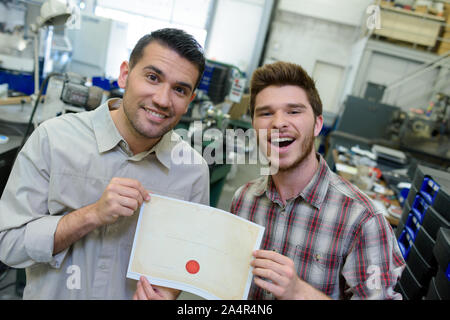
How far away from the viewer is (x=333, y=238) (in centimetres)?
90

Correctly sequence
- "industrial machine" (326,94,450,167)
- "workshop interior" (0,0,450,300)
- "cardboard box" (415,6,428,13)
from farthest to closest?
"industrial machine" (326,94,450,167) < "cardboard box" (415,6,428,13) < "workshop interior" (0,0,450,300)

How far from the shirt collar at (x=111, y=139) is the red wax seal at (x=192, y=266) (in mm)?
337

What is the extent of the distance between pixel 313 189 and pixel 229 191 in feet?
10.3

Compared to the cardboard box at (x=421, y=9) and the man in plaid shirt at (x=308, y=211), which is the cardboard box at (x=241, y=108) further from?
the man in plaid shirt at (x=308, y=211)

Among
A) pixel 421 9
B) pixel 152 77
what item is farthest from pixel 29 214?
pixel 421 9

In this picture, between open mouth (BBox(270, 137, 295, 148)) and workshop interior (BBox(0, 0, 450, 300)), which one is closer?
open mouth (BBox(270, 137, 295, 148))

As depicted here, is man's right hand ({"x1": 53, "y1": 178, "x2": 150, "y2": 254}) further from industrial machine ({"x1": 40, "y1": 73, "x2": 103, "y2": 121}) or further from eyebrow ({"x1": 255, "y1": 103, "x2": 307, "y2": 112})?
industrial machine ({"x1": 40, "y1": 73, "x2": 103, "y2": 121})

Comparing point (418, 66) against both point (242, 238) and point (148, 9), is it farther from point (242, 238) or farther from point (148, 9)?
point (242, 238)

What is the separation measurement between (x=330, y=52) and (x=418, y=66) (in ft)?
7.00

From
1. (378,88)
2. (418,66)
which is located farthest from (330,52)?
(378,88)

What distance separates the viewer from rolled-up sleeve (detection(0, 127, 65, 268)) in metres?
0.78

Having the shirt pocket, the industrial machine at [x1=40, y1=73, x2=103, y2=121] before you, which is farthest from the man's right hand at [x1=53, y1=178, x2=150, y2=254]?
the industrial machine at [x1=40, y1=73, x2=103, y2=121]

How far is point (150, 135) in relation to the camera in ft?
2.88

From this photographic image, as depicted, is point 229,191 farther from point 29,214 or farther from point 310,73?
point 29,214
